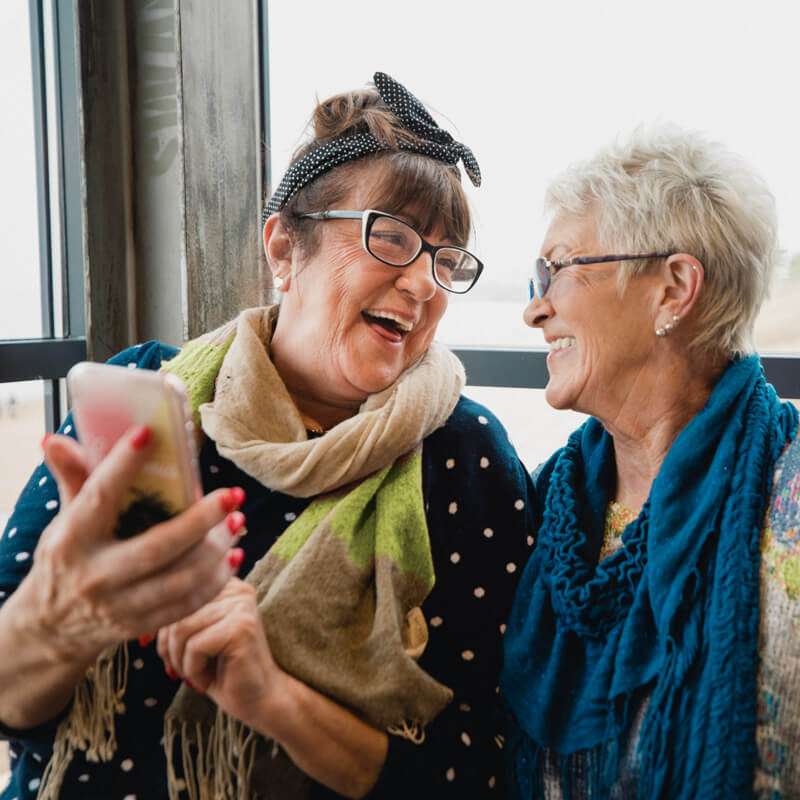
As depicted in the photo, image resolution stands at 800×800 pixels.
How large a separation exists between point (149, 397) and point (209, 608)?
0.40 metres

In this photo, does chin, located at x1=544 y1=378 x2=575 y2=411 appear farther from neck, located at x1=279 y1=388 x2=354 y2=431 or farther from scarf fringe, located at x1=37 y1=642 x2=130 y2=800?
scarf fringe, located at x1=37 y1=642 x2=130 y2=800

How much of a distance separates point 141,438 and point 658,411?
0.94 metres

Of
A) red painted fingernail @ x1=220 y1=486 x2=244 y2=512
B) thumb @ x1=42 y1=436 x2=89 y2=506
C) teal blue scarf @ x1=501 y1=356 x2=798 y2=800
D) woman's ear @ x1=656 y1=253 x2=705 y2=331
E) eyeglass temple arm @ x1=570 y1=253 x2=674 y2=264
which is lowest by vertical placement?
teal blue scarf @ x1=501 y1=356 x2=798 y2=800

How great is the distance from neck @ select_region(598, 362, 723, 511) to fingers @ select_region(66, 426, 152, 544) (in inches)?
36.0

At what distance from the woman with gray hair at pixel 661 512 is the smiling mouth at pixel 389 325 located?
0.24 m

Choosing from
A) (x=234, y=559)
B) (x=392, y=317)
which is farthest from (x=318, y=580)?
A: (x=392, y=317)

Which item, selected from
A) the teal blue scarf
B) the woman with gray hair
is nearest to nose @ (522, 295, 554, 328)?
the woman with gray hair

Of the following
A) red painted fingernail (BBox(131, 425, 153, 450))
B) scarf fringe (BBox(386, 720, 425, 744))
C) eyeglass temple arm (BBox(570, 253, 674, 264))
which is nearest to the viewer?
red painted fingernail (BBox(131, 425, 153, 450))

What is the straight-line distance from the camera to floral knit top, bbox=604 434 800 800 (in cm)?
101

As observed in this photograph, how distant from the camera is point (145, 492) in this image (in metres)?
0.68

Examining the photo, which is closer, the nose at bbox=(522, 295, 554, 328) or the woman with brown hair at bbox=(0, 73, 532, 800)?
the woman with brown hair at bbox=(0, 73, 532, 800)

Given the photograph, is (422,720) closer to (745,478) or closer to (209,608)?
(209,608)

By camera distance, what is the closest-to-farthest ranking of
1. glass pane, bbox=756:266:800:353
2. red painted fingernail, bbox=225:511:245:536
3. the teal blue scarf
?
1. red painted fingernail, bbox=225:511:245:536
2. the teal blue scarf
3. glass pane, bbox=756:266:800:353

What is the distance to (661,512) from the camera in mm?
1177
